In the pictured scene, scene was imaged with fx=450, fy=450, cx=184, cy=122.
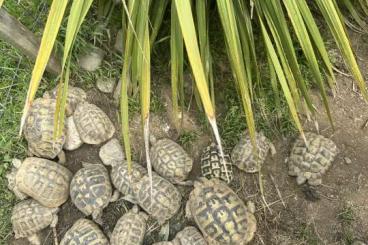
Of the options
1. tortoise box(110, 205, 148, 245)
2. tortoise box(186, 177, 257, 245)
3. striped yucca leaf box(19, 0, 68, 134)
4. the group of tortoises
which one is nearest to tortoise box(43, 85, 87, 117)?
the group of tortoises

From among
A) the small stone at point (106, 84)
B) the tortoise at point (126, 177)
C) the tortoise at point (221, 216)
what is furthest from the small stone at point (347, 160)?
the small stone at point (106, 84)

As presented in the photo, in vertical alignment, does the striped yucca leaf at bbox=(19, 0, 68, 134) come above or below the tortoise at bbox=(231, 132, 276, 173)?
above

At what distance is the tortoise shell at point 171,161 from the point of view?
6.95ft

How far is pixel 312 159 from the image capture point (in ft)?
7.14

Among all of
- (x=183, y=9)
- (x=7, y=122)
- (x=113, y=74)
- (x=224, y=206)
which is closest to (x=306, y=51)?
(x=183, y=9)

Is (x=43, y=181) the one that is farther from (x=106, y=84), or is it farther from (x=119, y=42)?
(x=119, y=42)

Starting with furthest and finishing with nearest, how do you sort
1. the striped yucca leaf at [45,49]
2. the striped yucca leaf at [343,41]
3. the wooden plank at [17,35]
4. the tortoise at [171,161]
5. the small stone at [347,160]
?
1. the small stone at [347,160]
2. the tortoise at [171,161]
3. the wooden plank at [17,35]
4. the striped yucca leaf at [343,41]
5. the striped yucca leaf at [45,49]

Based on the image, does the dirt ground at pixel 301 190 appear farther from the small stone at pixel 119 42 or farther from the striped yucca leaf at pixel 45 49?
the striped yucca leaf at pixel 45 49

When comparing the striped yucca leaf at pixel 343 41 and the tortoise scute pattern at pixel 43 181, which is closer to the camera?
the striped yucca leaf at pixel 343 41

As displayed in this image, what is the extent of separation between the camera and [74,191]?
211cm

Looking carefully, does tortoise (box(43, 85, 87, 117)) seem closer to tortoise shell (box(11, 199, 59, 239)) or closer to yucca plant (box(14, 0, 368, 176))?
yucca plant (box(14, 0, 368, 176))

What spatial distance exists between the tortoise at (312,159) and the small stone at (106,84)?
0.95 m

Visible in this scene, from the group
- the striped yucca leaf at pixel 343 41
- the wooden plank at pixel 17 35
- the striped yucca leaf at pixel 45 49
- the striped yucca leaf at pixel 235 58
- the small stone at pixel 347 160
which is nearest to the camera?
the striped yucca leaf at pixel 45 49

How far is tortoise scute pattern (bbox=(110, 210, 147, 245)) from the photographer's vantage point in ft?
6.62
